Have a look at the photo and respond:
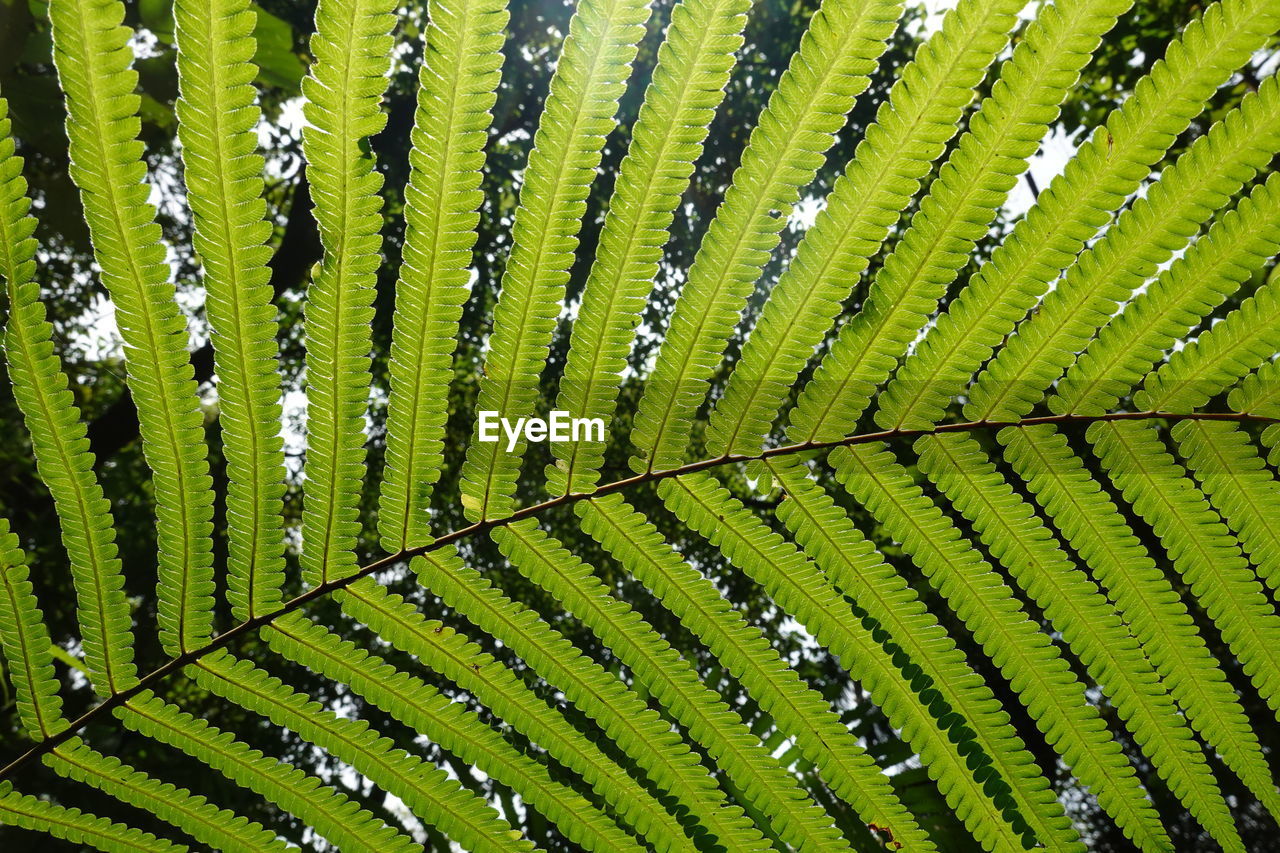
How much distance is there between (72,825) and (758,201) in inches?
41.0

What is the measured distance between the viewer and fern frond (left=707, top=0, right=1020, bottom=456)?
76cm

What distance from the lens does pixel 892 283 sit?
896 millimetres

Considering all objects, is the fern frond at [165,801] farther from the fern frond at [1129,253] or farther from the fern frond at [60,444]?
the fern frond at [1129,253]

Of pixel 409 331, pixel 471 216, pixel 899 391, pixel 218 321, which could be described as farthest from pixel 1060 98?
pixel 218 321

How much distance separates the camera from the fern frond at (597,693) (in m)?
0.99

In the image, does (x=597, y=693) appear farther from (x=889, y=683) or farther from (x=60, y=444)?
(x=60, y=444)

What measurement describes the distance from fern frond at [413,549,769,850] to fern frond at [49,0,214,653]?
0.25 meters

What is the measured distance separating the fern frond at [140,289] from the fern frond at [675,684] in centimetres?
34

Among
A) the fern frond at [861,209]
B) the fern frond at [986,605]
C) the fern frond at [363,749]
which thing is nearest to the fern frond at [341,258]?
the fern frond at [363,749]

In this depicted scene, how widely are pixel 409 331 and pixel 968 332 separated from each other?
615mm

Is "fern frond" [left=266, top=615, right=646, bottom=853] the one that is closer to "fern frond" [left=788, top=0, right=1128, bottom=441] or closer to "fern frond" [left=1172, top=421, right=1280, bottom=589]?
"fern frond" [left=788, top=0, right=1128, bottom=441]

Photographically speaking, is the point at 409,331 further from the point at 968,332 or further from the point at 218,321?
the point at 968,332

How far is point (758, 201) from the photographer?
86 centimetres

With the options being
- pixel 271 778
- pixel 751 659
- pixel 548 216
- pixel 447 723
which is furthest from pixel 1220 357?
pixel 271 778
